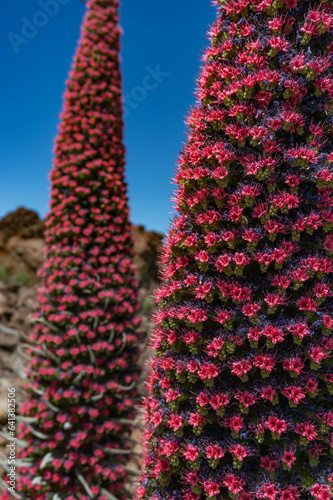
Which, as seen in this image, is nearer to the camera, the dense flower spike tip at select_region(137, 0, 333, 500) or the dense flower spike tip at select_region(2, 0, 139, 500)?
the dense flower spike tip at select_region(137, 0, 333, 500)

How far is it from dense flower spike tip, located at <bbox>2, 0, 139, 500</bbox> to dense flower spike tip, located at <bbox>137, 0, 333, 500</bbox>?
230cm

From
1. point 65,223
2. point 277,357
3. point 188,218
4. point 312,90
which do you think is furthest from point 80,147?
point 277,357

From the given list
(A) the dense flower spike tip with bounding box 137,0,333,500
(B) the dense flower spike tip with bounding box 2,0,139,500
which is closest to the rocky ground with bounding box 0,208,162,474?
(B) the dense flower spike tip with bounding box 2,0,139,500

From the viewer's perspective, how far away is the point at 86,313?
543cm

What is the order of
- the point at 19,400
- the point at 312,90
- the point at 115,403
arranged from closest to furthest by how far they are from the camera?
1. the point at 312,90
2. the point at 115,403
3. the point at 19,400

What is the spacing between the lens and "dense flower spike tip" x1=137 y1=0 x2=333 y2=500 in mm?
2930

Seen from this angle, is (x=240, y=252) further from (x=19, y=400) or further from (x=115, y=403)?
(x=19, y=400)

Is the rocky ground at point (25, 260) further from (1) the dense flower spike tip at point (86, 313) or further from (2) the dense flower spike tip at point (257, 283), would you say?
(2) the dense flower spike tip at point (257, 283)

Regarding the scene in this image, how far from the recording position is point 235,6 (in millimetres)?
3297

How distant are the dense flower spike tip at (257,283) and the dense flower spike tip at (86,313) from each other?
2304 millimetres

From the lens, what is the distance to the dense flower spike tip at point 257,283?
2.93m

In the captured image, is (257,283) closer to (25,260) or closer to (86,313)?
(86,313)

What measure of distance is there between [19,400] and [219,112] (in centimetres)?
600

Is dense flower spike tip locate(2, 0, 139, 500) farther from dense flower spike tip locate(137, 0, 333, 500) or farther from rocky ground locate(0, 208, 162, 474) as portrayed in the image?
rocky ground locate(0, 208, 162, 474)
